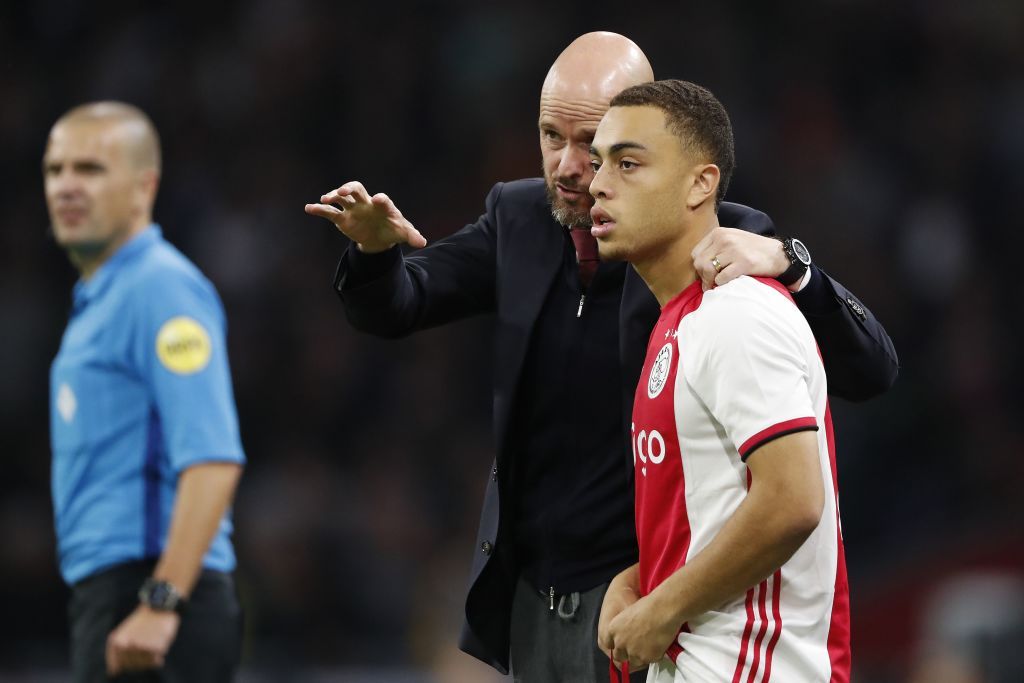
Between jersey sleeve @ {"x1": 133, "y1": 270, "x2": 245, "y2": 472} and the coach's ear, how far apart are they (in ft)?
5.61

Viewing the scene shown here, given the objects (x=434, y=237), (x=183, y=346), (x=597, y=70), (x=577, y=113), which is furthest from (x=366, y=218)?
(x=434, y=237)

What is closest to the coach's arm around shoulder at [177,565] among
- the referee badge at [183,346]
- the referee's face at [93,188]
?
the referee badge at [183,346]

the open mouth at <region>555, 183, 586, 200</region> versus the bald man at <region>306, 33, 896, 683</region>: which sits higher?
the open mouth at <region>555, 183, 586, 200</region>

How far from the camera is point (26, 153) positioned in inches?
366

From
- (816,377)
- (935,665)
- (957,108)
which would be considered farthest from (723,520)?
(957,108)

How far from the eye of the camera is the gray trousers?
3.02 m

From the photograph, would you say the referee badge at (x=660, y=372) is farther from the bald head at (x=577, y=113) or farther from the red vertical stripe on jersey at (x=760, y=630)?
the bald head at (x=577, y=113)

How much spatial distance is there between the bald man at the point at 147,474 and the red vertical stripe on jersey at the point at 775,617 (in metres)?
1.92

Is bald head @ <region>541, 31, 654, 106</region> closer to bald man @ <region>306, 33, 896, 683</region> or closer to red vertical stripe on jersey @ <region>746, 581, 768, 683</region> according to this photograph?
bald man @ <region>306, 33, 896, 683</region>

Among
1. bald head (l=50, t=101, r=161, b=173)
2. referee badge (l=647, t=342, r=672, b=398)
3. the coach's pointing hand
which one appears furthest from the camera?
bald head (l=50, t=101, r=161, b=173)

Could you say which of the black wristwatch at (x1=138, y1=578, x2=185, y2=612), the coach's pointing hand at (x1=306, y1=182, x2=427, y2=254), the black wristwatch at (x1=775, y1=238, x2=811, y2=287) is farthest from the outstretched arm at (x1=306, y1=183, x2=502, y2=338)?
the black wristwatch at (x1=138, y1=578, x2=185, y2=612)

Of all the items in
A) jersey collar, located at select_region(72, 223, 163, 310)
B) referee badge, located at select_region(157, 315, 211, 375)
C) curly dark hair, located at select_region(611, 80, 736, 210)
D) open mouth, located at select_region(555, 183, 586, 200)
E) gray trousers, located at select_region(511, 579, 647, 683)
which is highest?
curly dark hair, located at select_region(611, 80, 736, 210)

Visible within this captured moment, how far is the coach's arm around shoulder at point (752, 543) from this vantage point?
2.26 metres

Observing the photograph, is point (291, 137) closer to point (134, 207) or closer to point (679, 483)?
point (134, 207)
